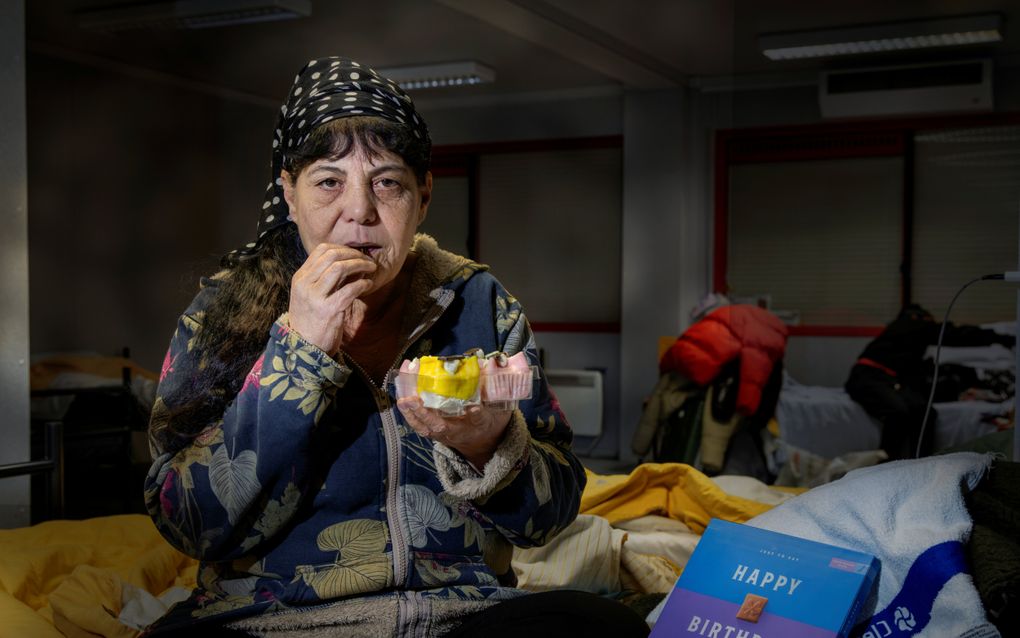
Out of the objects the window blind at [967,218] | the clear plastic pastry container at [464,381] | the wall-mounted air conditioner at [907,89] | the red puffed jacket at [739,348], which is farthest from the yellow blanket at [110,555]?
the wall-mounted air conditioner at [907,89]

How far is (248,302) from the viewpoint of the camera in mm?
1347

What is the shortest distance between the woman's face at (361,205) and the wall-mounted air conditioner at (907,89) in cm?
351

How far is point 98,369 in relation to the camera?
5.27m

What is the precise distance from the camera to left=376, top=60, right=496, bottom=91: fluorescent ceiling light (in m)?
5.96

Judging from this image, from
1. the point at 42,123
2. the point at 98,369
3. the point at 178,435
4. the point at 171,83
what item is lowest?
the point at 98,369

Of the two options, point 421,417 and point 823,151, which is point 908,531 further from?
point 823,151

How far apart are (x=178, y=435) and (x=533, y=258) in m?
5.82

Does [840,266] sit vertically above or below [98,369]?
above

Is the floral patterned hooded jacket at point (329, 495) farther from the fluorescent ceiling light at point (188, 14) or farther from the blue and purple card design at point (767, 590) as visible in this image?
the fluorescent ceiling light at point (188, 14)

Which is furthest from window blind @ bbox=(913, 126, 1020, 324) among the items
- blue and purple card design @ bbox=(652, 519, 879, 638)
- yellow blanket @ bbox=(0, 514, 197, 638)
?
yellow blanket @ bbox=(0, 514, 197, 638)

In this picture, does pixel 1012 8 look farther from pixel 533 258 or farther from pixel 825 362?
pixel 533 258

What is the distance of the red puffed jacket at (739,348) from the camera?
4910mm

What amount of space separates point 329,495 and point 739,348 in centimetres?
401

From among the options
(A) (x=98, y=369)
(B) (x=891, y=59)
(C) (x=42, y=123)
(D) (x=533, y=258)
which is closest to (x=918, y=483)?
(B) (x=891, y=59)
